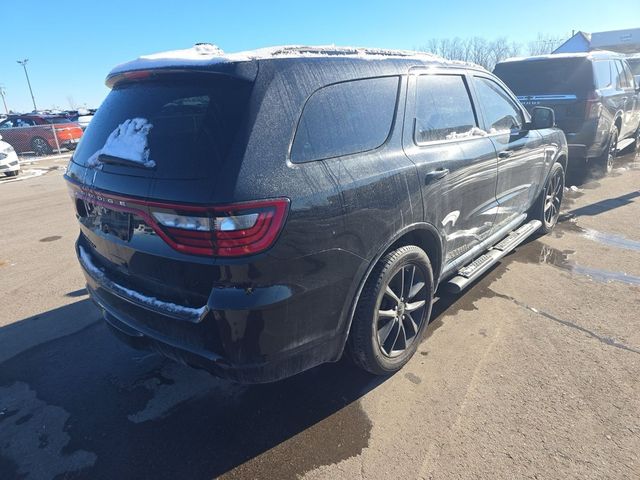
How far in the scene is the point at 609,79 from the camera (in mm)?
8008

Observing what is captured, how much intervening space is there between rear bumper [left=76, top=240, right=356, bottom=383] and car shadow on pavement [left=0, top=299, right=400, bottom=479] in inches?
18.1

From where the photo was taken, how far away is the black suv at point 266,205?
1.88 meters

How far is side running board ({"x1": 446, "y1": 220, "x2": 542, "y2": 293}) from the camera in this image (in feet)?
11.0

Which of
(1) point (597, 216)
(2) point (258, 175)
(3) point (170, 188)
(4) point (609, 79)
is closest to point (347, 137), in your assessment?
(2) point (258, 175)

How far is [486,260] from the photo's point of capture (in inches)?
147

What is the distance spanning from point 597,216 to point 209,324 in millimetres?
6180

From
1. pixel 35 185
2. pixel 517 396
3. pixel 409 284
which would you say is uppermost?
pixel 409 284

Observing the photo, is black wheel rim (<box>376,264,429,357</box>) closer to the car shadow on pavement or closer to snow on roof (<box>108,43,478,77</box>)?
the car shadow on pavement

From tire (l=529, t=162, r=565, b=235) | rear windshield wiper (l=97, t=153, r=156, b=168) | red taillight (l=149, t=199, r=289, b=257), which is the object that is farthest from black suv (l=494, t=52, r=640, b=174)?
rear windshield wiper (l=97, t=153, r=156, b=168)

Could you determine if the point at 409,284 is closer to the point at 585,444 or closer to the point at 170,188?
the point at 585,444

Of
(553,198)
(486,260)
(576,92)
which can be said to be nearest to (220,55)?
(486,260)

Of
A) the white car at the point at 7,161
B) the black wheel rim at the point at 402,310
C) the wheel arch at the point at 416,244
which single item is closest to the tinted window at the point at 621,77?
the wheel arch at the point at 416,244

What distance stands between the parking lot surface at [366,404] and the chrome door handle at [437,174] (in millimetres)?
1251

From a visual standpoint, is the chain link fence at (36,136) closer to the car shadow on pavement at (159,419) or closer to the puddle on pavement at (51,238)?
the puddle on pavement at (51,238)
